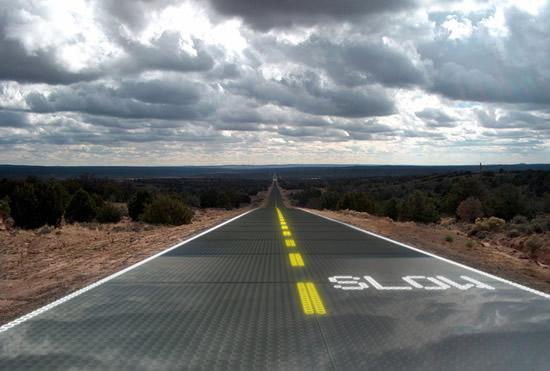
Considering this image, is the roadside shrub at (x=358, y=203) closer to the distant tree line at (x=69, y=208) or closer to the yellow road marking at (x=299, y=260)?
the distant tree line at (x=69, y=208)

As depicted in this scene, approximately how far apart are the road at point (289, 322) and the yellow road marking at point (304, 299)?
13 millimetres

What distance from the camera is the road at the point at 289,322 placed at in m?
4.16

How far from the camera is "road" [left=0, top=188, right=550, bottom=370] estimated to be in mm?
4164

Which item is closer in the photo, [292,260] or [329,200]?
[292,260]

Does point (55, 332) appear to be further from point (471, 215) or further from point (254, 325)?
point (471, 215)

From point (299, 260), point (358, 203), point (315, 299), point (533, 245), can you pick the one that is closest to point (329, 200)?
point (358, 203)

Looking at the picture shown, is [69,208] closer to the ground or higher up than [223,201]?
higher up

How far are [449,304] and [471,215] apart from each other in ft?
164

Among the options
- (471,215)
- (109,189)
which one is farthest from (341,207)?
(109,189)

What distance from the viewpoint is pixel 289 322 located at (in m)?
5.27

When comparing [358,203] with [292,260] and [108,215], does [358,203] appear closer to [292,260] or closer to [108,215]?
[108,215]

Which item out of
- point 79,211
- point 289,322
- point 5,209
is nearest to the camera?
point 289,322

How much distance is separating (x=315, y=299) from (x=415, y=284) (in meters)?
1.97

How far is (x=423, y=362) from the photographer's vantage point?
4094mm
